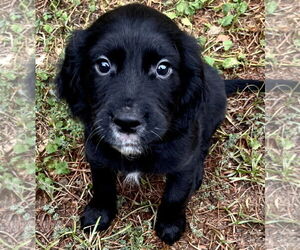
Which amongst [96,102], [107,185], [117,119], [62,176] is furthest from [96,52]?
[62,176]

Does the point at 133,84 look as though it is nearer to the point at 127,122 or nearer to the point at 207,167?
the point at 127,122

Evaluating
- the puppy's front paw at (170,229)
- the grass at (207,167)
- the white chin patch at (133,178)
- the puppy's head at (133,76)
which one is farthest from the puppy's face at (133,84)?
the grass at (207,167)

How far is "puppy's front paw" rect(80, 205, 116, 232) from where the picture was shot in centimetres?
364

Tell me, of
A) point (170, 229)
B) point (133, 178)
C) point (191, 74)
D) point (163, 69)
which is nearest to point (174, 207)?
point (170, 229)

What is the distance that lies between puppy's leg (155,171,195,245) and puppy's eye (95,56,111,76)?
85cm

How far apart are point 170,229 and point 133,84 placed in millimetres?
1302

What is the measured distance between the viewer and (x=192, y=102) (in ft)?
9.90

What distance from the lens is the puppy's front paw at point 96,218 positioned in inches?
143

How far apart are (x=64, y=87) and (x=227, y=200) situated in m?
1.56

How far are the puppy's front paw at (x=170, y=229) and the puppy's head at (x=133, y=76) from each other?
2.63 ft

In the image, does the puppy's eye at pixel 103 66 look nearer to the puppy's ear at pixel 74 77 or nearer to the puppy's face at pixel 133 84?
the puppy's face at pixel 133 84

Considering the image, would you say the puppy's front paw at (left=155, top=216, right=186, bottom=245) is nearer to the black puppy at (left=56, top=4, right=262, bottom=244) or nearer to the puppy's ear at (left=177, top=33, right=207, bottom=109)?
the black puppy at (left=56, top=4, right=262, bottom=244)

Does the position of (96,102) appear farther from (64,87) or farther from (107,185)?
(107,185)

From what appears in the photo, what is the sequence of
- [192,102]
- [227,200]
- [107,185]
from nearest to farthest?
[192,102] → [107,185] → [227,200]
